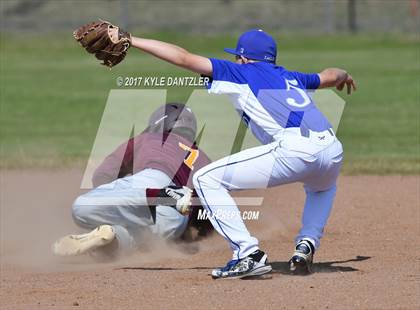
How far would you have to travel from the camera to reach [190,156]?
886 centimetres

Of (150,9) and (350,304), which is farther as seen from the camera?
(150,9)

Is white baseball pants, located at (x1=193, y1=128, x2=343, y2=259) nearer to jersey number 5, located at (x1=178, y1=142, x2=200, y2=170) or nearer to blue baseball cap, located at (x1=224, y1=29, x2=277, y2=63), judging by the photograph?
blue baseball cap, located at (x1=224, y1=29, x2=277, y2=63)

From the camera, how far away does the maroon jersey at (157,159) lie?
8750mm

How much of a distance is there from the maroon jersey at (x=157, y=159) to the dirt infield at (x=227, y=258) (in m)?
0.73

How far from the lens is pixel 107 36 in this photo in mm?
7188

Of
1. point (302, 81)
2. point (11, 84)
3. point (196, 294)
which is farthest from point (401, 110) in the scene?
point (196, 294)

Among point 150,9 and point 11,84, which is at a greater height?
point 11,84

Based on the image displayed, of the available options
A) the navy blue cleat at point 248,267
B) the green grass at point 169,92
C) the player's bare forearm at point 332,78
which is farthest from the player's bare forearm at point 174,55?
the green grass at point 169,92

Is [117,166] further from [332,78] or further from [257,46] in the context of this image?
[332,78]

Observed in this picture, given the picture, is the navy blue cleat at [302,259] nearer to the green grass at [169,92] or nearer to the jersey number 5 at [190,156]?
the jersey number 5 at [190,156]

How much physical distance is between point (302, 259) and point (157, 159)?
82.6 inches

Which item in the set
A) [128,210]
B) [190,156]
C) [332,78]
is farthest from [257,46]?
[128,210]

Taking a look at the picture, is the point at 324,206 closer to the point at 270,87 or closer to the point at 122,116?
the point at 270,87

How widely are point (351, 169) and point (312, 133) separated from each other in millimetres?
5889
